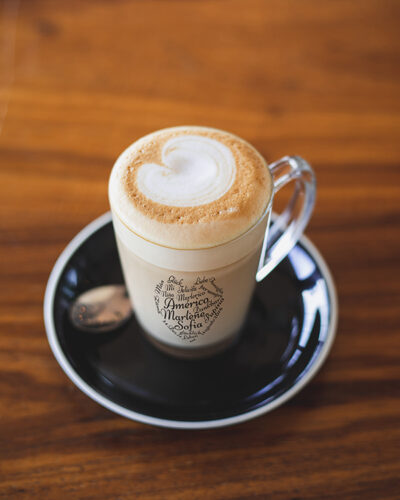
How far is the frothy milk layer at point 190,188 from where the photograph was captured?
1.47 ft

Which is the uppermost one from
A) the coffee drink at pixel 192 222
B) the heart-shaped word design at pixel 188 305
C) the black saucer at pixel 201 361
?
the coffee drink at pixel 192 222

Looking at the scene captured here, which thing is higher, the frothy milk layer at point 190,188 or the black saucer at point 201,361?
the frothy milk layer at point 190,188

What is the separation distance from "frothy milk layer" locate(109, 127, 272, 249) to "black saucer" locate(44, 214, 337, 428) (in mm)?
185

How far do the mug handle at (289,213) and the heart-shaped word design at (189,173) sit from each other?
2.6 inches

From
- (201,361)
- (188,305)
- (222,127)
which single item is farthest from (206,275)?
(222,127)

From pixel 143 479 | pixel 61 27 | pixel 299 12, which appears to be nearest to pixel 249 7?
pixel 299 12

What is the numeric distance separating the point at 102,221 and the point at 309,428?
0.37 m

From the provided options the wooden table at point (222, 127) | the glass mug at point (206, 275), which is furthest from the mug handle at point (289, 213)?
the wooden table at point (222, 127)

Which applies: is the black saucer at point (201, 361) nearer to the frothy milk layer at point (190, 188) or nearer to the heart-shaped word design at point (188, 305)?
the heart-shaped word design at point (188, 305)

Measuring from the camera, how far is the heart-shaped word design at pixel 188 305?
0.49m

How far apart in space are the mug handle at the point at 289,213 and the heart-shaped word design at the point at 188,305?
8 centimetres

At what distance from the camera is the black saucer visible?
536 mm

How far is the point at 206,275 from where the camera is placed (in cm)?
48

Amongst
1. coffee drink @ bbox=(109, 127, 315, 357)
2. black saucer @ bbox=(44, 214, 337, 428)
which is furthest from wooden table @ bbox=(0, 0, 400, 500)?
coffee drink @ bbox=(109, 127, 315, 357)
